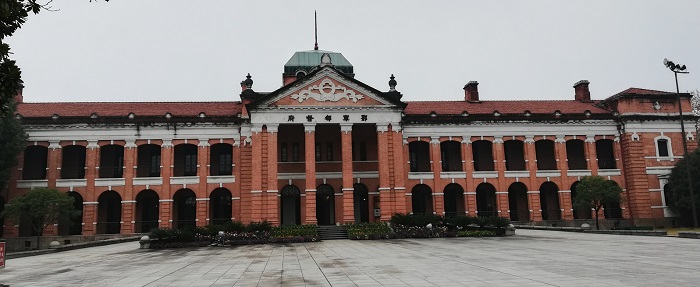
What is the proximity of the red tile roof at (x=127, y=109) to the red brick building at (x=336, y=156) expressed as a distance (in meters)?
0.15

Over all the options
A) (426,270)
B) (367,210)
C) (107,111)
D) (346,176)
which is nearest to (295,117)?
(346,176)

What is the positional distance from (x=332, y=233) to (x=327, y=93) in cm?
964

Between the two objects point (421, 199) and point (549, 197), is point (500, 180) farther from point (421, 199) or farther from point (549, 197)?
point (421, 199)

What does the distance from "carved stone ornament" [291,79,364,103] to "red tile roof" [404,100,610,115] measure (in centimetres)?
634

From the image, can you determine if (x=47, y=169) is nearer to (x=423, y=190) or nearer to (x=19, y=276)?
(x=19, y=276)

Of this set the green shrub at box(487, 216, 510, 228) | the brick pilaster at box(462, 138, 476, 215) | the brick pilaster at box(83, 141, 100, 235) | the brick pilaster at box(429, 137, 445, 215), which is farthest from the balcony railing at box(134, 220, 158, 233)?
the green shrub at box(487, 216, 510, 228)

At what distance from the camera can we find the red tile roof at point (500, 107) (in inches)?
1522

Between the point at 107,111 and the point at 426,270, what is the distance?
32018mm

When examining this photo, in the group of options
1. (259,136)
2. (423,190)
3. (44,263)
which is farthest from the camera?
(423,190)

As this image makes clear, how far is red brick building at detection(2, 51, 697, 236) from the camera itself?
32.6 metres

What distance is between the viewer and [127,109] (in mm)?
36812

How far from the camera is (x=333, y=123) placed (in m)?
32.7

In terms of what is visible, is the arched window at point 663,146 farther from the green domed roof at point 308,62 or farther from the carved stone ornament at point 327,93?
the green domed roof at point 308,62

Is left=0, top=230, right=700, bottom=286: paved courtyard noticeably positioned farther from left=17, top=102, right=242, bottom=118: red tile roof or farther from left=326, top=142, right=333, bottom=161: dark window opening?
left=17, top=102, right=242, bottom=118: red tile roof
